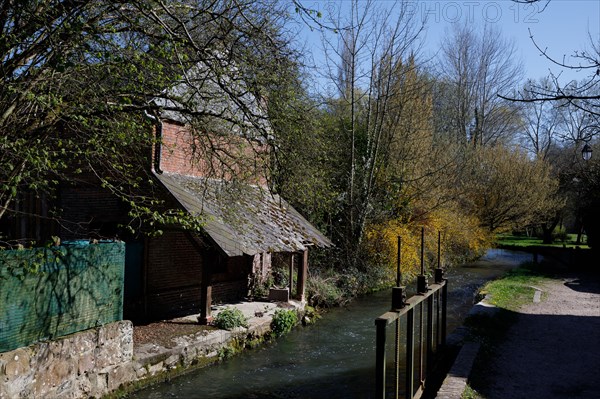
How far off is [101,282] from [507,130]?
1492 inches

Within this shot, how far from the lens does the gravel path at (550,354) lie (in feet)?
23.7

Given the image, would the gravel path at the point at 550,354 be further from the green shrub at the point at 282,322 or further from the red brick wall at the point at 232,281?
the red brick wall at the point at 232,281

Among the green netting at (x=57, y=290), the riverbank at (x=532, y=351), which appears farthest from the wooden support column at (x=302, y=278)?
the green netting at (x=57, y=290)

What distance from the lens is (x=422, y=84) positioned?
22.1 m

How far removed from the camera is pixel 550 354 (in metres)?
9.18

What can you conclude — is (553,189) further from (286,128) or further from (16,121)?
(16,121)

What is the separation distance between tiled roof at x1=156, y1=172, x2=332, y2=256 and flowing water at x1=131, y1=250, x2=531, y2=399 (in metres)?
2.19

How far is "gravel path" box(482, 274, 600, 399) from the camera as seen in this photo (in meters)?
7.24

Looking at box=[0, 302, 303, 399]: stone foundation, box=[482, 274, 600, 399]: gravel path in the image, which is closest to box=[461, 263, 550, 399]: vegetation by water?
box=[482, 274, 600, 399]: gravel path

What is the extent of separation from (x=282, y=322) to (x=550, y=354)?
19.4 ft

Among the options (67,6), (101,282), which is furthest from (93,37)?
(101,282)

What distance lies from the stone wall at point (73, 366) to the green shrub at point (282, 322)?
4155 mm

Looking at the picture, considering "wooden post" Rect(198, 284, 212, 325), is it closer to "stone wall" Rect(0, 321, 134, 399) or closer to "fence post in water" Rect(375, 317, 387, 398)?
"stone wall" Rect(0, 321, 134, 399)

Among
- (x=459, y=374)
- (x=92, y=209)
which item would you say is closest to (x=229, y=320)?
(x=92, y=209)
